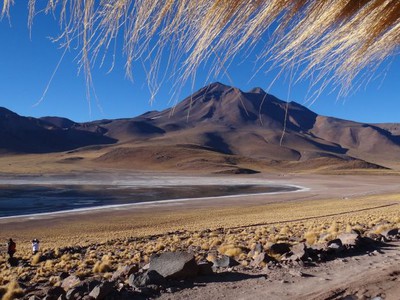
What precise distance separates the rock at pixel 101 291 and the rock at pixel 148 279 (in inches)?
11.9

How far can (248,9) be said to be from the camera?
1475mm

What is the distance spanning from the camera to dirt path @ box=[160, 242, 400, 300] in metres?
4.22

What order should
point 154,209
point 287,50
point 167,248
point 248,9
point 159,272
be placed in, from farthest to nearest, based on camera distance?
point 154,209, point 167,248, point 159,272, point 287,50, point 248,9

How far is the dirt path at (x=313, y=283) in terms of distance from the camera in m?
4.22

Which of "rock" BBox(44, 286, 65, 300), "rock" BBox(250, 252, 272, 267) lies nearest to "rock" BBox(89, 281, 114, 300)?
"rock" BBox(44, 286, 65, 300)

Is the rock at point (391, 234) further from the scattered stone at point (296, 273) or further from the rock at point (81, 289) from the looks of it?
the rock at point (81, 289)

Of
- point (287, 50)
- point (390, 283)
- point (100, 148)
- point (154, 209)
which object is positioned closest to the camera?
point (287, 50)

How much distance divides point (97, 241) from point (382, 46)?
→ 58.5ft

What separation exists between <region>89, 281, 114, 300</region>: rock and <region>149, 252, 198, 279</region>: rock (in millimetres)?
653

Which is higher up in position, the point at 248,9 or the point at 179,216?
the point at 248,9

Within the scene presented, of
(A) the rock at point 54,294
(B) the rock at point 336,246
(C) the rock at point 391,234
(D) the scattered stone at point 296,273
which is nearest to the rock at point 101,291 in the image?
(A) the rock at point 54,294

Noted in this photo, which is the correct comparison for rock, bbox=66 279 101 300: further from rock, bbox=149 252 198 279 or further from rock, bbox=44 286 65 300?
rock, bbox=149 252 198 279

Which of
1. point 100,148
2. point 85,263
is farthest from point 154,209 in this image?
point 100,148

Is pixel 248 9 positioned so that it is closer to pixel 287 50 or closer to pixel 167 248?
pixel 287 50
